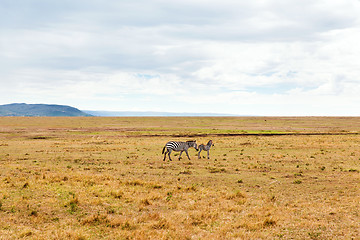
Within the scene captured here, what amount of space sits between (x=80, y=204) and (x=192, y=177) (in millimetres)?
9631

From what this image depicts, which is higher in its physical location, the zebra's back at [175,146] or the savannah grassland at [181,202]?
the zebra's back at [175,146]

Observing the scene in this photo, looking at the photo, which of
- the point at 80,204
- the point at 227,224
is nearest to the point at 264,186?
the point at 227,224

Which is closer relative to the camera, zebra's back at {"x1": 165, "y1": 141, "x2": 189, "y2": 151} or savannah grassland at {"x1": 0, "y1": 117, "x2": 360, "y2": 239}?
savannah grassland at {"x1": 0, "y1": 117, "x2": 360, "y2": 239}

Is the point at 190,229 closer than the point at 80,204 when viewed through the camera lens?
Yes

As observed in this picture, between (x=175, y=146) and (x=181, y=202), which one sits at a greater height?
(x=175, y=146)

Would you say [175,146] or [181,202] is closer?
[181,202]

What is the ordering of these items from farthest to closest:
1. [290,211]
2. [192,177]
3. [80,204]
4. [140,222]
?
[192,177] → [80,204] → [290,211] → [140,222]

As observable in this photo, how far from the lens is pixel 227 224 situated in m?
12.0

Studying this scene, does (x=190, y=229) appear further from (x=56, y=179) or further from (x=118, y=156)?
(x=118, y=156)

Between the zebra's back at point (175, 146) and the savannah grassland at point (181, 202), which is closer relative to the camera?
the savannah grassland at point (181, 202)

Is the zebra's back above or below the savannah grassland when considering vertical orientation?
above

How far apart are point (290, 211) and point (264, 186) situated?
5601 millimetres

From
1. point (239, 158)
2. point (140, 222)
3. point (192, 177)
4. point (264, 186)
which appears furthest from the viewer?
point (239, 158)

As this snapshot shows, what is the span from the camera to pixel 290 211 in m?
13.8
